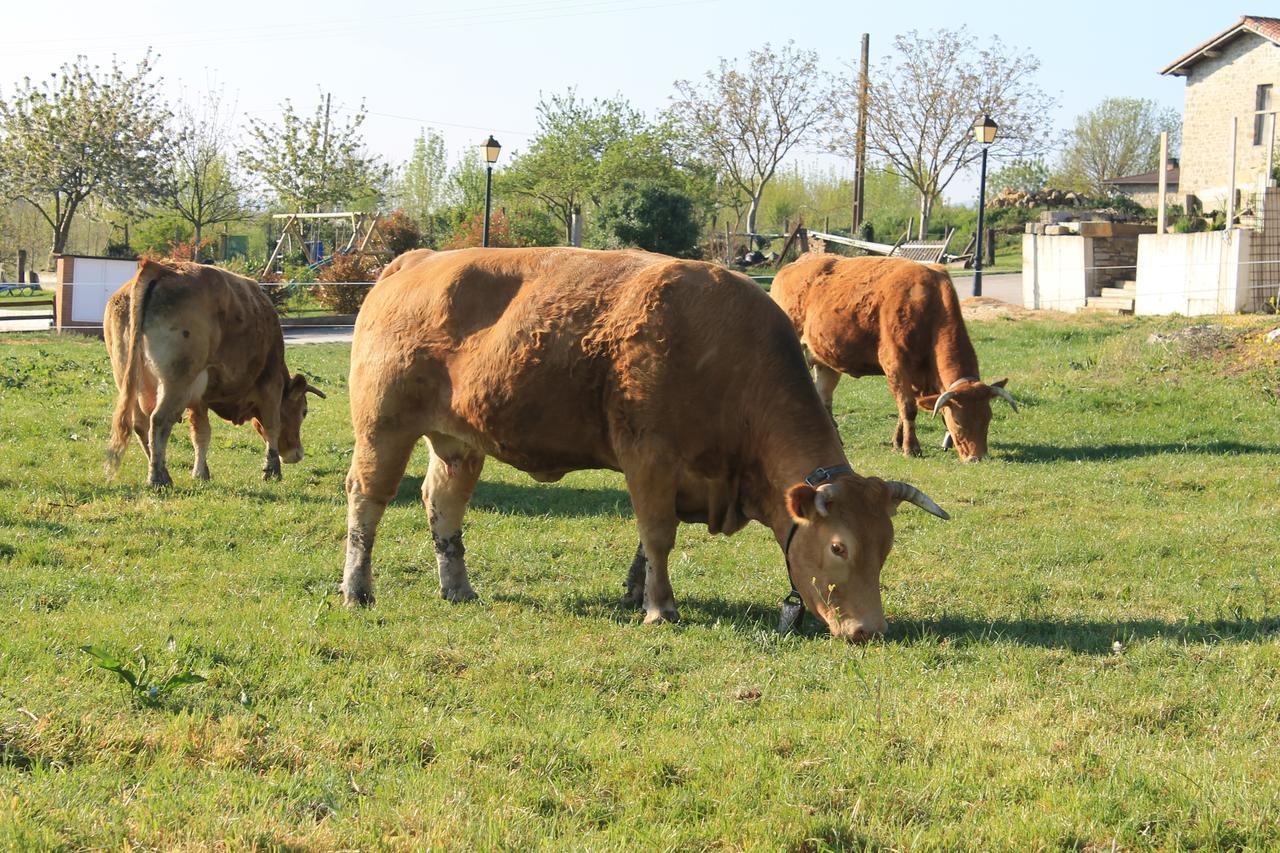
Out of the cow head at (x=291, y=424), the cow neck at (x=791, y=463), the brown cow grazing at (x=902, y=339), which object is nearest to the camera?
the cow neck at (x=791, y=463)

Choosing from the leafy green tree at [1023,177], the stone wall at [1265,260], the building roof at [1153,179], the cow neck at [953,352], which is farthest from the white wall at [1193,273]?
the leafy green tree at [1023,177]

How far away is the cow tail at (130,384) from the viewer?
1043 cm

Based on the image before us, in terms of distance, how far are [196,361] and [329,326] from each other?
71.5 feet

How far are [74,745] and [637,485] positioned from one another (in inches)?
135

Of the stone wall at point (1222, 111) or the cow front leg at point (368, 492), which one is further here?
the stone wall at point (1222, 111)

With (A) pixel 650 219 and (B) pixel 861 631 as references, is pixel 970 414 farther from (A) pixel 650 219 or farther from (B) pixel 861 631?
(A) pixel 650 219

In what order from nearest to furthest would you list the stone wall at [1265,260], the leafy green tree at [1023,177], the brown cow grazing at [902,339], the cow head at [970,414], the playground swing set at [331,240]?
the cow head at [970,414] → the brown cow grazing at [902,339] → the stone wall at [1265,260] → the playground swing set at [331,240] → the leafy green tree at [1023,177]

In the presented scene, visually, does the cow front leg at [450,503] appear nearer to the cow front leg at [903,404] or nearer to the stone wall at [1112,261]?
the cow front leg at [903,404]

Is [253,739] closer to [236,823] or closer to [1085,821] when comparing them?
[236,823]

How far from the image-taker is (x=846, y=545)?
6.78 m

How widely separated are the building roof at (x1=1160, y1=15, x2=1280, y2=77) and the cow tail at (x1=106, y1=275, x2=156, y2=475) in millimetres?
42927

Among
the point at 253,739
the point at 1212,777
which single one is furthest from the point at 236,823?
the point at 1212,777

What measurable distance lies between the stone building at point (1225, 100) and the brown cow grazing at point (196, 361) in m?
39.0

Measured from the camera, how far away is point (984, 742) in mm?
5094
